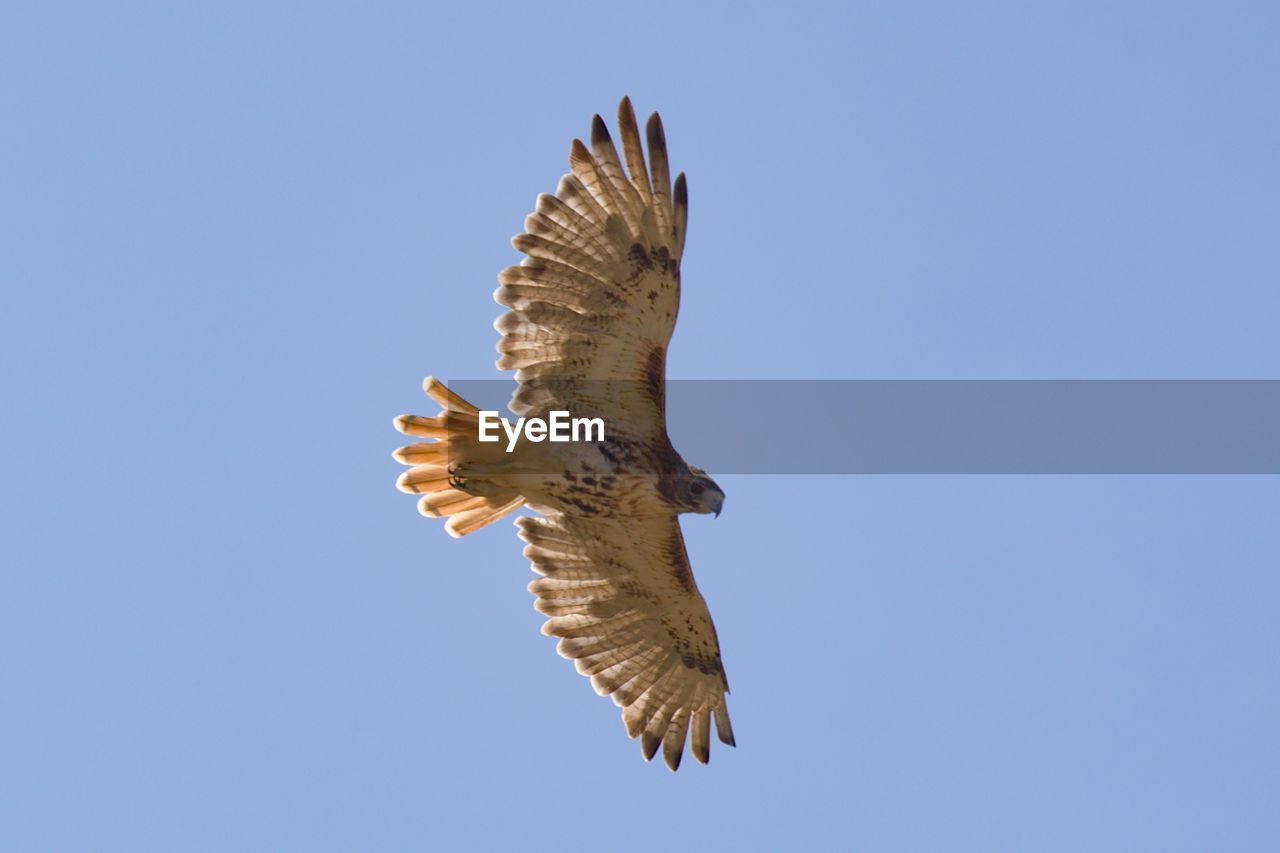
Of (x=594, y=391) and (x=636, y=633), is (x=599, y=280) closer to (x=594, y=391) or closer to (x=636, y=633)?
(x=594, y=391)

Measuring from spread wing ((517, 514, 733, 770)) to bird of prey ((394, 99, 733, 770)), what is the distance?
3cm

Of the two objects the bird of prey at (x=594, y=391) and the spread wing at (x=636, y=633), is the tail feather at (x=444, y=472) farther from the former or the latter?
the spread wing at (x=636, y=633)

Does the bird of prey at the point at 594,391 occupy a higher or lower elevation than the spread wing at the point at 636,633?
higher

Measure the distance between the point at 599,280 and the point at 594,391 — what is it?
0.86m

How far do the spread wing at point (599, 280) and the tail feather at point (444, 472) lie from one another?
0.48 meters

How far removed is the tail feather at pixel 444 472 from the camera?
13578 millimetres

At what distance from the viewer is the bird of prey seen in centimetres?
1318

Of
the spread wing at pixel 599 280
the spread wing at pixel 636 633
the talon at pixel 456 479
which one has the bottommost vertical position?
the spread wing at pixel 636 633

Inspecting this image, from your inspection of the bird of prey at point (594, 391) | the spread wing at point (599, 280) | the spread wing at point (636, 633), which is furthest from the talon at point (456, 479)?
the spread wing at point (636, 633)

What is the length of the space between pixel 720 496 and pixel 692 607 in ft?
6.18

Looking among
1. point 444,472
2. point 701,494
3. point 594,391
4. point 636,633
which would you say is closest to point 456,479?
point 444,472

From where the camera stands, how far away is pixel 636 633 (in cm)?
1531

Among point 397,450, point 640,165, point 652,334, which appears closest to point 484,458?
point 397,450

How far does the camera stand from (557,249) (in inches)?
522
